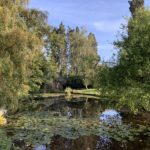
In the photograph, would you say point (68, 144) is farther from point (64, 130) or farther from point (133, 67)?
point (133, 67)

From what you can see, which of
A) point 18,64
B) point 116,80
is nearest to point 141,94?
point 116,80

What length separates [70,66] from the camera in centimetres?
8500

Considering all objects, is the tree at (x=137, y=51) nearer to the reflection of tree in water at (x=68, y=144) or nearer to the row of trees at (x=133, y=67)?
the row of trees at (x=133, y=67)


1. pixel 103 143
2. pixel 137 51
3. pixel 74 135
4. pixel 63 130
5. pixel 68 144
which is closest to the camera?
pixel 68 144

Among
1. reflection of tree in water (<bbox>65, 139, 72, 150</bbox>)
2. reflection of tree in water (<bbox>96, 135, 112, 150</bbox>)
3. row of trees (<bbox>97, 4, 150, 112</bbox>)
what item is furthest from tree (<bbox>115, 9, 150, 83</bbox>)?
reflection of tree in water (<bbox>65, 139, 72, 150</bbox>)

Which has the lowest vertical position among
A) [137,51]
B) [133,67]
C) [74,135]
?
[74,135]

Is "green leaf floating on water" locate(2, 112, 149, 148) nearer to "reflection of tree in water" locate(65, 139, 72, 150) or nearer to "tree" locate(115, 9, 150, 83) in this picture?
"reflection of tree in water" locate(65, 139, 72, 150)

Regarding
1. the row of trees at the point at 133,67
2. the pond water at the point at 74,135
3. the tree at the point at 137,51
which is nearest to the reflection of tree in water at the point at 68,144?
the pond water at the point at 74,135

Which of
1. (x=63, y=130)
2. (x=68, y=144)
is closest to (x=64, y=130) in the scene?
(x=63, y=130)

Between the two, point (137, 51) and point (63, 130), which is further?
point (137, 51)

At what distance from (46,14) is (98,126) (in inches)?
1109

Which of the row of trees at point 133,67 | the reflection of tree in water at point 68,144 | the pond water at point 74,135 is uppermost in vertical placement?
the row of trees at point 133,67

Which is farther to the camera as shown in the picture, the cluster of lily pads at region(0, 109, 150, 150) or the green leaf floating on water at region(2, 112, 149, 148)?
the green leaf floating on water at region(2, 112, 149, 148)

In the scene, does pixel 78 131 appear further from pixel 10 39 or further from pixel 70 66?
pixel 70 66
